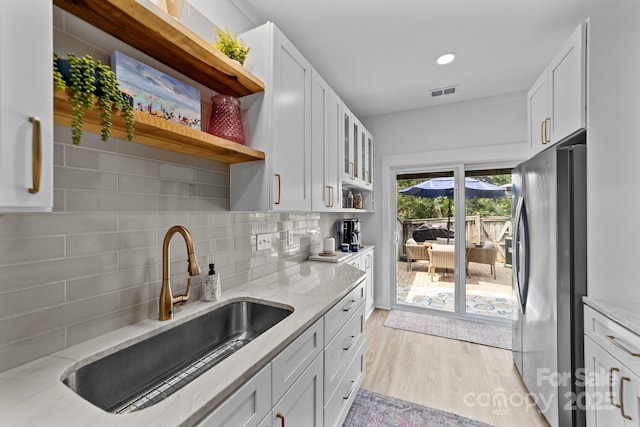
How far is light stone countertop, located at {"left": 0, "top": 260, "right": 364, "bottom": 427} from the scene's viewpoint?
1.98ft

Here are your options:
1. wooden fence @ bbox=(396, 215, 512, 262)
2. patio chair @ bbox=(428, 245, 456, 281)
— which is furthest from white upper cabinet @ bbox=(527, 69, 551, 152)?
patio chair @ bbox=(428, 245, 456, 281)

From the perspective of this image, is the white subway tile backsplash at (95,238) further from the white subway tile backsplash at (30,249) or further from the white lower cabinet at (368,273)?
the white lower cabinet at (368,273)

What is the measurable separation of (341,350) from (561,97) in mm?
2069

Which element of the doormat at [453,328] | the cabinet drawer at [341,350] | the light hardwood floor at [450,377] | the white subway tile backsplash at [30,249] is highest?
the white subway tile backsplash at [30,249]

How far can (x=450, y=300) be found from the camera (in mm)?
3451

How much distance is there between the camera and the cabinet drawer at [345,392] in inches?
57.1

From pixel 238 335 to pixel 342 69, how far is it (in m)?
2.36

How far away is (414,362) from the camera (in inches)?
94.3

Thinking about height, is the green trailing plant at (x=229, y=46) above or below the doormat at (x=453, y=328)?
above

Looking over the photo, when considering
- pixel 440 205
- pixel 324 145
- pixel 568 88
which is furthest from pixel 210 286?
pixel 440 205

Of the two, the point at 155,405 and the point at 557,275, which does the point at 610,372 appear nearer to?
the point at 557,275

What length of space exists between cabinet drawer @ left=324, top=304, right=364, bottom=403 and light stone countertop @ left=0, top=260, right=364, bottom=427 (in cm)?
28

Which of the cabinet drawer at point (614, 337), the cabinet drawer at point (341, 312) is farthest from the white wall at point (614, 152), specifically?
the cabinet drawer at point (341, 312)

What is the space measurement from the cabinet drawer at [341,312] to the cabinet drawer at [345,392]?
0.34 meters
